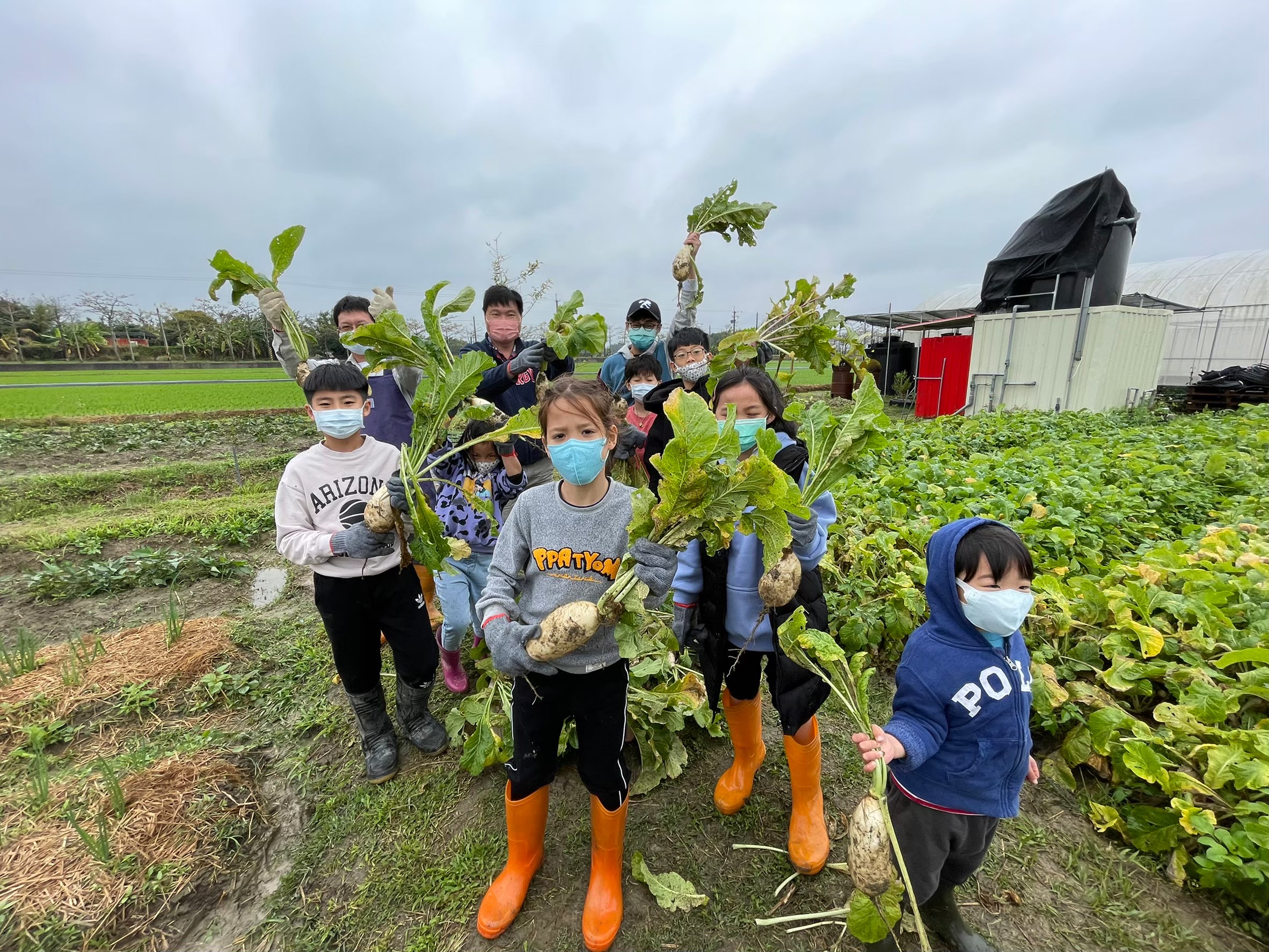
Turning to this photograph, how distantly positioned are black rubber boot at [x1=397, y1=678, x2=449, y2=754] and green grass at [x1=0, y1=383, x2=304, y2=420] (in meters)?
17.9

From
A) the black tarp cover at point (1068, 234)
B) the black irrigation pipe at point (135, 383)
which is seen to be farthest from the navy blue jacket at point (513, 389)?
the black irrigation pipe at point (135, 383)

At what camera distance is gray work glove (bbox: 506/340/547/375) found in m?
3.28

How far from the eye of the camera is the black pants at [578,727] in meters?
1.99

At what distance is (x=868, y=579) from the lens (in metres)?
3.94

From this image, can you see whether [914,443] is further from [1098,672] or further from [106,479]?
[106,479]

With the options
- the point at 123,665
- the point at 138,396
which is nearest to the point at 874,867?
the point at 123,665

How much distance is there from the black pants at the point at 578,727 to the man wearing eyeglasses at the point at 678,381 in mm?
1486

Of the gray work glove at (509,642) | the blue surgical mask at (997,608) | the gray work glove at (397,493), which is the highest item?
the gray work glove at (397,493)

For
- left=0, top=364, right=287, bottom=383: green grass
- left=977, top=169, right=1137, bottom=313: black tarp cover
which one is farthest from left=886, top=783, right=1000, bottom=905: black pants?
→ left=0, top=364, right=287, bottom=383: green grass

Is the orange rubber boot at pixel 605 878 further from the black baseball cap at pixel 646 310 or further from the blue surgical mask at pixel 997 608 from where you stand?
the black baseball cap at pixel 646 310

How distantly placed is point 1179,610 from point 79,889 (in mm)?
5343

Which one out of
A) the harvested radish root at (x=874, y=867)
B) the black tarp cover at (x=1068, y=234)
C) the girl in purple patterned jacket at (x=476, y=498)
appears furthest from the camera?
the black tarp cover at (x=1068, y=234)

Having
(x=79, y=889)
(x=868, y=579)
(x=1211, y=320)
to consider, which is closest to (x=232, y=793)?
(x=79, y=889)

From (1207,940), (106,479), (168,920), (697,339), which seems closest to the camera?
(1207,940)
